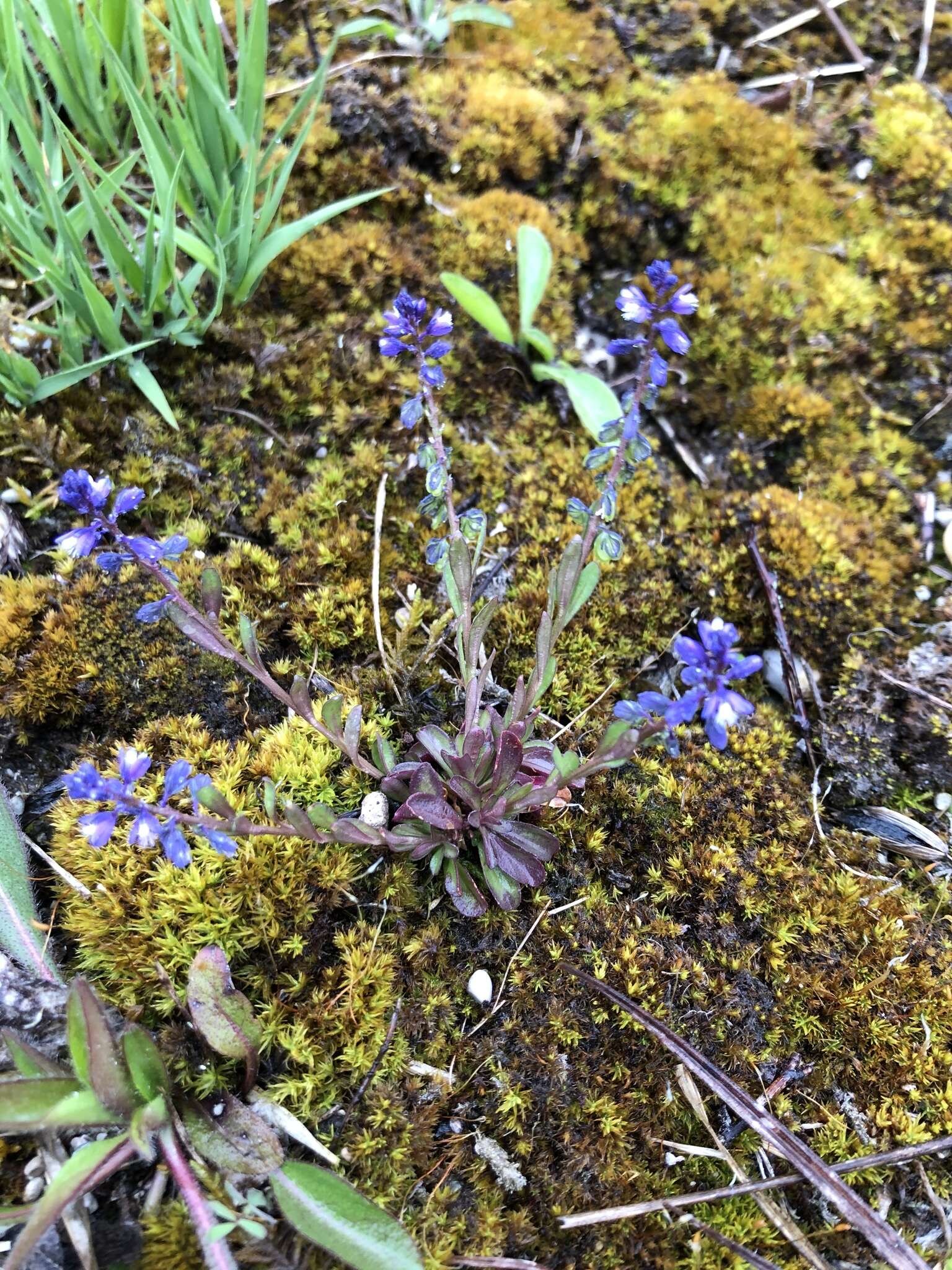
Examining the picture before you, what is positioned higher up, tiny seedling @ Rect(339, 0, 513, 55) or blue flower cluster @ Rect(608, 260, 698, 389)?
tiny seedling @ Rect(339, 0, 513, 55)

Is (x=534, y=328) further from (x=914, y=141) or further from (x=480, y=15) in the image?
(x=914, y=141)

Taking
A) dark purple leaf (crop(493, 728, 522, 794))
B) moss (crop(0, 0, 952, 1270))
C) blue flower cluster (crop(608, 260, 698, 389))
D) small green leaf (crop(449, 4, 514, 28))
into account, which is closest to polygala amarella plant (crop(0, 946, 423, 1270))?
moss (crop(0, 0, 952, 1270))

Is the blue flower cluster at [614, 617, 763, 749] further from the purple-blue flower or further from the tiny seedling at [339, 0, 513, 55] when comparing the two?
the tiny seedling at [339, 0, 513, 55]

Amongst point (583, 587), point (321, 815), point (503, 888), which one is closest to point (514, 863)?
point (503, 888)

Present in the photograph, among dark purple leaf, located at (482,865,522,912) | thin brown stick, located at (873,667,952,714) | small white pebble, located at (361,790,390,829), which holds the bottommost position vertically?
thin brown stick, located at (873,667,952,714)

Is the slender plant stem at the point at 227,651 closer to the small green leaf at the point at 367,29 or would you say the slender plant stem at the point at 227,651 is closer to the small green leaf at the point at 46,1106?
the small green leaf at the point at 46,1106

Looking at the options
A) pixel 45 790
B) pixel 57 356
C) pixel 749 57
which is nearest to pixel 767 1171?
pixel 45 790
